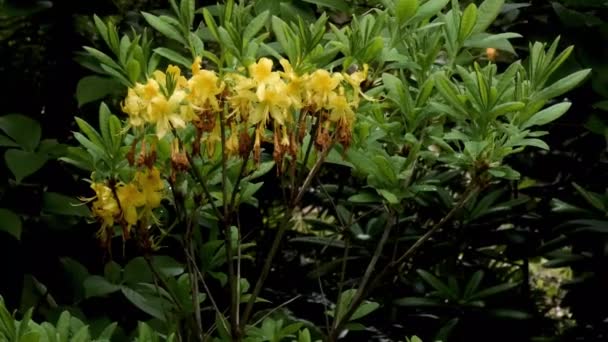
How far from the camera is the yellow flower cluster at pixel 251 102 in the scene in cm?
175

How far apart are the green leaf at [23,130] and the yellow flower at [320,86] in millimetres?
1209

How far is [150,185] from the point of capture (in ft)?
6.23

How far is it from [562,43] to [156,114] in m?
1.49

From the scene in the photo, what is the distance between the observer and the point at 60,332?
2018mm

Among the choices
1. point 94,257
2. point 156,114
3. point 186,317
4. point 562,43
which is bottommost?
point 94,257

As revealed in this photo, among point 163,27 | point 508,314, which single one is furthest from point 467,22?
point 508,314

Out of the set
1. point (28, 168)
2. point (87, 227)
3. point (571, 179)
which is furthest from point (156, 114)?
point (571, 179)

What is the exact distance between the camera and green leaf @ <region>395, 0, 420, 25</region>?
1930mm

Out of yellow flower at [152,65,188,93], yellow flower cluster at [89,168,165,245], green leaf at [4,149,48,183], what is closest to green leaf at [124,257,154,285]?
green leaf at [4,149,48,183]

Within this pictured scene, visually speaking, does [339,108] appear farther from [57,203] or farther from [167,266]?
→ [57,203]

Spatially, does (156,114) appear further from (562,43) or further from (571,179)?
(571,179)

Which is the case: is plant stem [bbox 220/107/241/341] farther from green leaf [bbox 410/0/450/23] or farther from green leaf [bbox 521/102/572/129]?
green leaf [bbox 521/102/572/129]

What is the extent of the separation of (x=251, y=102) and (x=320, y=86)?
11cm

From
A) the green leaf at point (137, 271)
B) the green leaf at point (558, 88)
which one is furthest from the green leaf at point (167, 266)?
the green leaf at point (558, 88)
